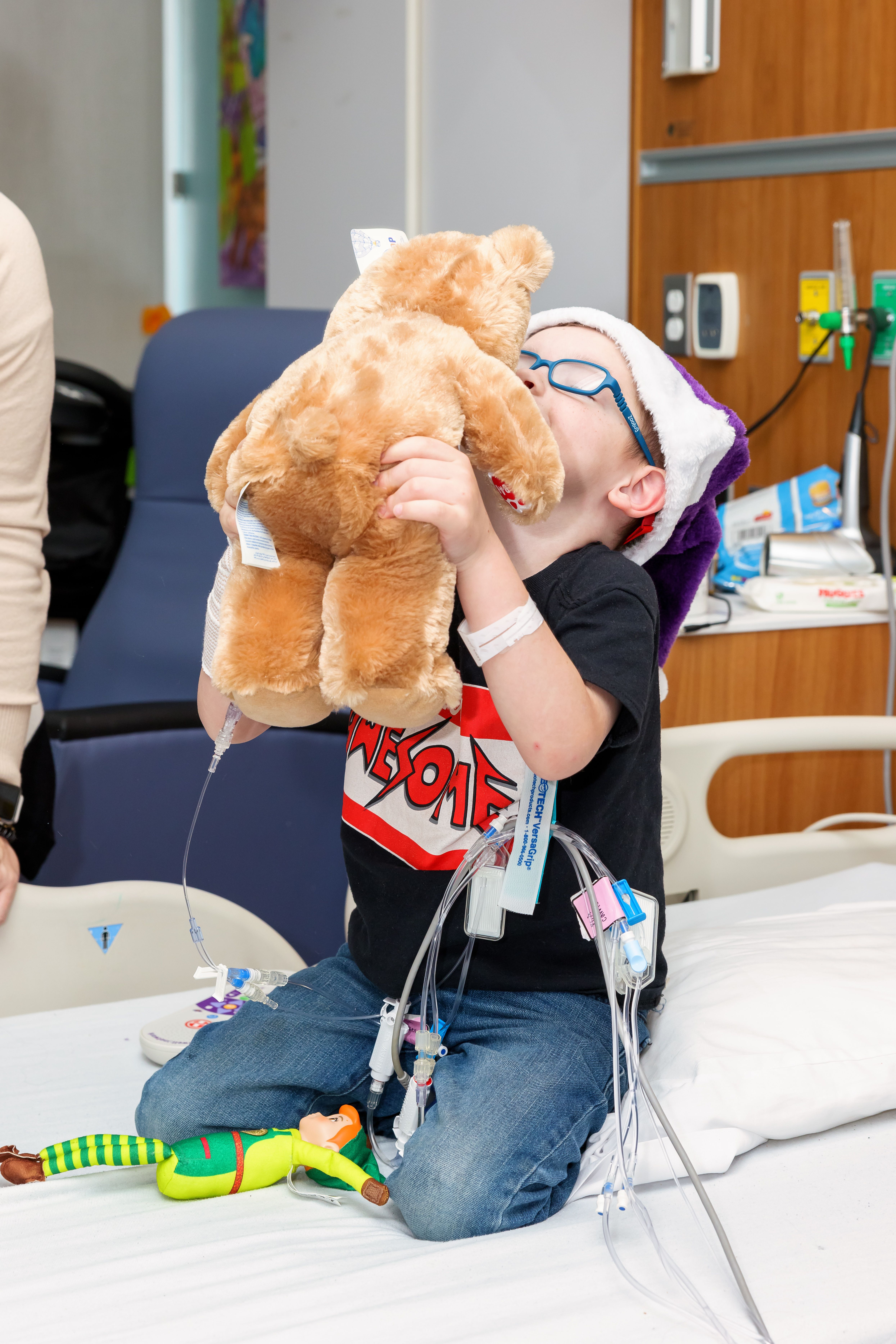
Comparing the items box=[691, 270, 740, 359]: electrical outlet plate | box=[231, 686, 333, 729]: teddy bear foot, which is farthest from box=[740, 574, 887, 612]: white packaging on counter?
box=[231, 686, 333, 729]: teddy bear foot

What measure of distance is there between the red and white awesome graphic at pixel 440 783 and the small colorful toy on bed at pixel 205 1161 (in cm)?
25

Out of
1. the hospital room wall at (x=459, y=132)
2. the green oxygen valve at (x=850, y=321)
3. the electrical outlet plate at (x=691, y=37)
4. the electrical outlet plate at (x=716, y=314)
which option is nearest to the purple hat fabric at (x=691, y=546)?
the green oxygen valve at (x=850, y=321)

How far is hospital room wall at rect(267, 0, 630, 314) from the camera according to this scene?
254 cm

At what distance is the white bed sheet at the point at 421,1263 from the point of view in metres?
0.81

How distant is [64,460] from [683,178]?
139 centimetres

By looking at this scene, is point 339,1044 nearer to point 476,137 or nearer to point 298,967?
point 298,967

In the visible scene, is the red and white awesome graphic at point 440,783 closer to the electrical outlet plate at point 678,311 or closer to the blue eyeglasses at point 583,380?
the blue eyeglasses at point 583,380

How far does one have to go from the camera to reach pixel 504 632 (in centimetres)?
88

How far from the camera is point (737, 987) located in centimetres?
112

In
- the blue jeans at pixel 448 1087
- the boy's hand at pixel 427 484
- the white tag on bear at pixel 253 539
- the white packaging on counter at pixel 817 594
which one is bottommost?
the blue jeans at pixel 448 1087

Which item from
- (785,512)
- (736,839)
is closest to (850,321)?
(785,512)

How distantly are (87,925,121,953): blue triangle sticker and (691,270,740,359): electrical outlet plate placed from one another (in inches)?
63.3

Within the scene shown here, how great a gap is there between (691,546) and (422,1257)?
2.15 feet

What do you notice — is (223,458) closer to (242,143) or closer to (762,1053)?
(762,1053)
